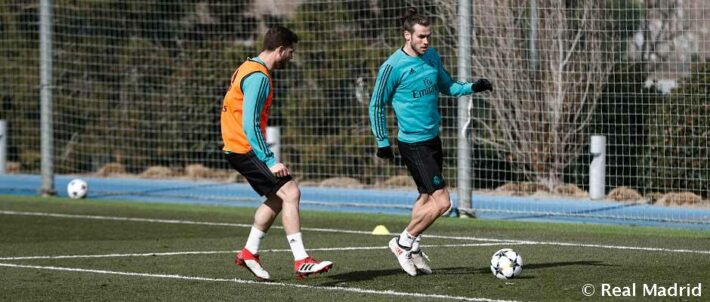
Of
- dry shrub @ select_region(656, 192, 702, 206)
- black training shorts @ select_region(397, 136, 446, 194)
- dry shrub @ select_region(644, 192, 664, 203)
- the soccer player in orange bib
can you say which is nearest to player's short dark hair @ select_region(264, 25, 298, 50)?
the soccer player in orange bib

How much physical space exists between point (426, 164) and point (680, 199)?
272 inches

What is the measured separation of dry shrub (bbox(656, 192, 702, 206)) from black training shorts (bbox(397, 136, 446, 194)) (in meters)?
6.69

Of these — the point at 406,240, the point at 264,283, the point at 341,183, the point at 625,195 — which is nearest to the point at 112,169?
the point at 341,183

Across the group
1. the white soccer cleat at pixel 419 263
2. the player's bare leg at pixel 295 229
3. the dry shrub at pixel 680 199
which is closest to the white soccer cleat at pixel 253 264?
the player's bare leg at pixel 295 229

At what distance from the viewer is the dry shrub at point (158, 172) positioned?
21781 mm

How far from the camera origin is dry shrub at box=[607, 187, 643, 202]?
1636cm

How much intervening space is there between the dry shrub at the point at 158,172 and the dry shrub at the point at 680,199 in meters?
9.10

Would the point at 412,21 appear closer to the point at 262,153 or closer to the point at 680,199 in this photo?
the point at 262,153

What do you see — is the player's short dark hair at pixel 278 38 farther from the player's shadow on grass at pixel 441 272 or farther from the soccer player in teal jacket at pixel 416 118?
the player's shadow on grass at pixel 441 272

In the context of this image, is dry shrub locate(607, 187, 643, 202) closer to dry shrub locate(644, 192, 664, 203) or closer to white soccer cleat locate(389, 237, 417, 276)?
dry shrub locate(644, 192, 664, 203)

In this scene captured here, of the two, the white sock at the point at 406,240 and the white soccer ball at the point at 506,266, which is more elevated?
the white sock at the point at 406,240

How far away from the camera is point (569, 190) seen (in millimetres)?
16750

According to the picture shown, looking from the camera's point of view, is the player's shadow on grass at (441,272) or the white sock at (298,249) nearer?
the white sock at (298,249)

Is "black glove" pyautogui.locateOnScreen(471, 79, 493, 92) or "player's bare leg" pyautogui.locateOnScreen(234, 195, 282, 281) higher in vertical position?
"black glove" pyautogui.locateOnScreen(471, 79, 493, 92)
